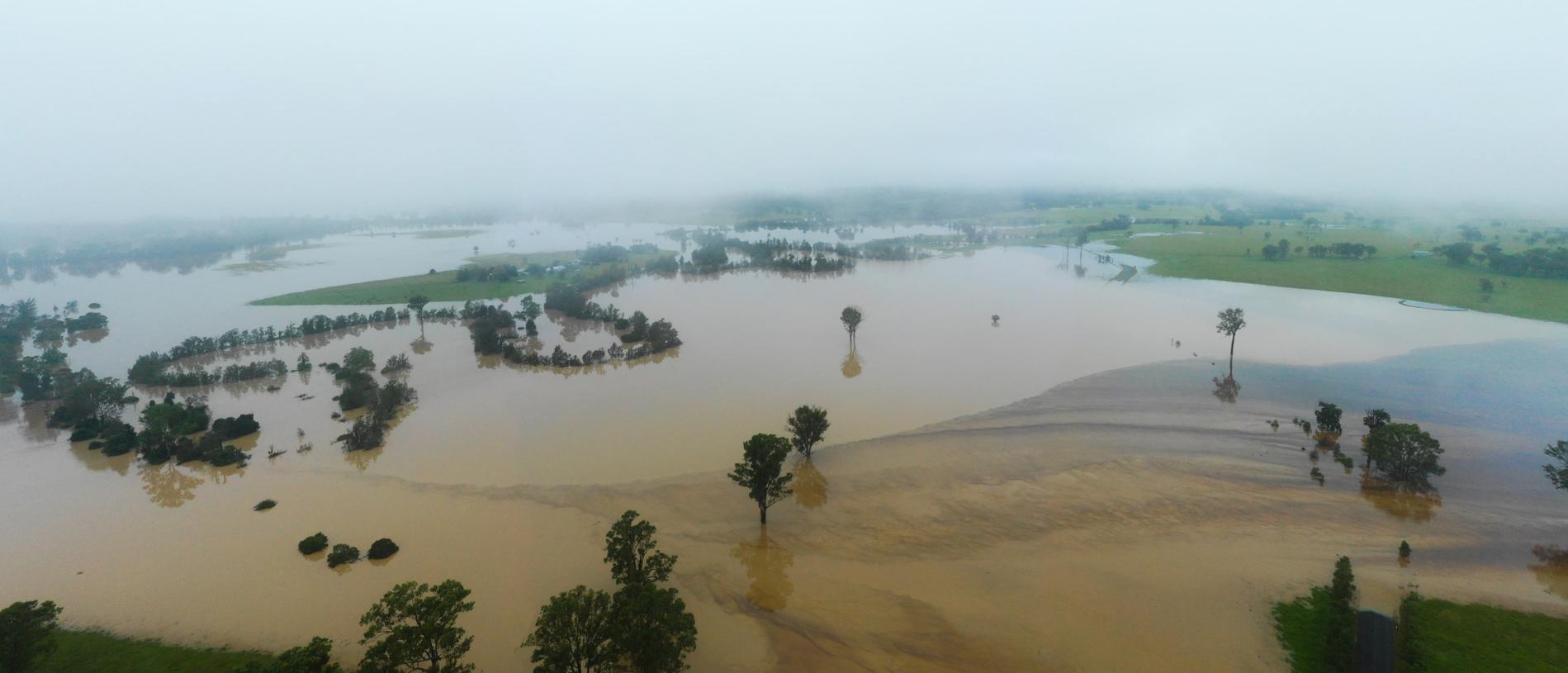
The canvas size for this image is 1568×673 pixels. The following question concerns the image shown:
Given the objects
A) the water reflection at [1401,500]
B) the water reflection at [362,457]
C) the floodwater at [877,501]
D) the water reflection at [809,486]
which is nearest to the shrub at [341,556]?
the floodwater at [877,501]

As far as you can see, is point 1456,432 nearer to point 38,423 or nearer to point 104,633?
point 104,633

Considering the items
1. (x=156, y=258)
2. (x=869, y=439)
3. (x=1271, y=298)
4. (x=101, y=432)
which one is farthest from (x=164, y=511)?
(x=156, y=258)

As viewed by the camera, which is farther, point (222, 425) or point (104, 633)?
point (222, 425)

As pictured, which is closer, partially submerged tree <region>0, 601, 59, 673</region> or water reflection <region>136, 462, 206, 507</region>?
partially submerged tree <region>0, 601, 59, 673</region>

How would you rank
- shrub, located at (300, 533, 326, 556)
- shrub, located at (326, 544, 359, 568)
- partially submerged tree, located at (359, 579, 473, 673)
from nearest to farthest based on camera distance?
partially submerged tree, located at (359, 579, 473, 673), shrub, located at (326, 544, 359, 568), shrub, located at (300, 533, 326, 556)

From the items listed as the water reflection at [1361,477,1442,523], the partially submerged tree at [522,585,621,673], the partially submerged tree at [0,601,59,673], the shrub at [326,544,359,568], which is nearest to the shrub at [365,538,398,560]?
the shrub at [326,544,359,568]

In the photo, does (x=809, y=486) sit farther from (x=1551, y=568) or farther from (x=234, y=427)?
(x=234, y=427)

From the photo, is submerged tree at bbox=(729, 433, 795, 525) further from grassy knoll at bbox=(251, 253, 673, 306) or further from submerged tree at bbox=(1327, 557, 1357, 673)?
grassy knoll at bbox=(251, 253, 673, 306)
